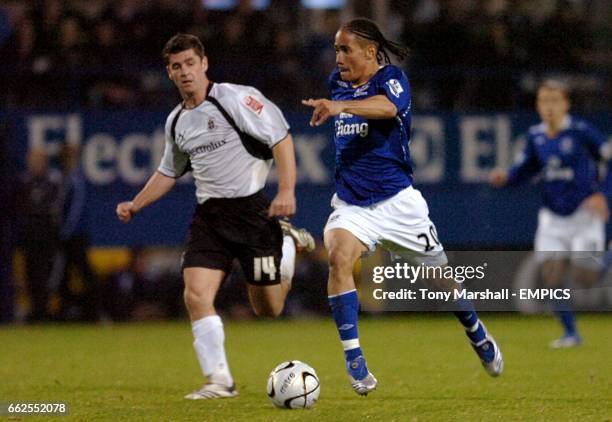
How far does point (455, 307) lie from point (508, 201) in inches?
291

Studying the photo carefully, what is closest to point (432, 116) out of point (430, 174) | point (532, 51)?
point (430, 174)

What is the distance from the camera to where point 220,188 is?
8.02 metres

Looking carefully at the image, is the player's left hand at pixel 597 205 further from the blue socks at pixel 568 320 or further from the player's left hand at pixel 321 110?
the player's left hand at pixel 321 110

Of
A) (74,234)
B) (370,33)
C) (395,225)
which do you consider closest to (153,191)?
(395,225)

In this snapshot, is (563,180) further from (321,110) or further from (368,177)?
(321,110)

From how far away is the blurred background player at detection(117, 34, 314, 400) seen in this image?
7.64 metres

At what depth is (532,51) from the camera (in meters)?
15.5

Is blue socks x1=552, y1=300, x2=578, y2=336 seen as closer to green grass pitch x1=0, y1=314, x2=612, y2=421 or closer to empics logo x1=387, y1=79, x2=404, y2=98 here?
green grass pitch x1=0, y1=314, x2=612, y2=421

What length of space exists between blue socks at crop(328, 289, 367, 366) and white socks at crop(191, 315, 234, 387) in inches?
32.6

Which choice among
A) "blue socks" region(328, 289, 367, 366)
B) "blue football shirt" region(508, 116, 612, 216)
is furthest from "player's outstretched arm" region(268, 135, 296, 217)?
"blue football shirt" region(508, 116, 612, 216)

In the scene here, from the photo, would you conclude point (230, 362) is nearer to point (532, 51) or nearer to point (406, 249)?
point (406, 249)

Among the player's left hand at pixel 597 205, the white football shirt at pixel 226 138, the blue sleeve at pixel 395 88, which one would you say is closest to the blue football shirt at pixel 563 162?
the player's left hand at pixel 597 205

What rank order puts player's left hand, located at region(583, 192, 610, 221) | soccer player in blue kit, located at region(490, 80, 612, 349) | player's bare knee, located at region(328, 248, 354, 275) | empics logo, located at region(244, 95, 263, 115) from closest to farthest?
player's bare knee, located at region(328, 248, 354, 275) < empics logo, located at region(244, 95, 263, 115) < player's left hand, located at region(583, 192, 610, 221) < soccer player in blue kit, located at region(490, 80, 612, 349)

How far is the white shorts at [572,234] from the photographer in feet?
38.7
